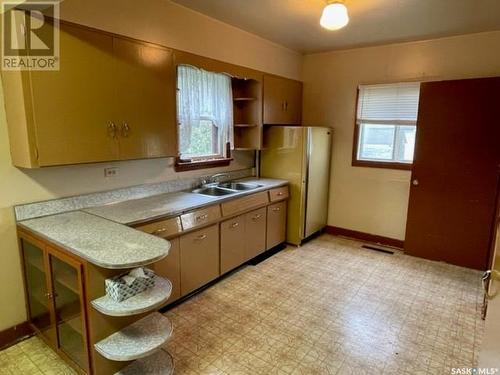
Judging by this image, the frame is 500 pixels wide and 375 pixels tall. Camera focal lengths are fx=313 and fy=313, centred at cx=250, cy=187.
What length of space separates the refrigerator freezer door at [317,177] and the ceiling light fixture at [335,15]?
57.9 inches

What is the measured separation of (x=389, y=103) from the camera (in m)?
4.02

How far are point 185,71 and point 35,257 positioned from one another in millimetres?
Result: 2057

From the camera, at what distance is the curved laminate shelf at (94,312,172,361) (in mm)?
1656

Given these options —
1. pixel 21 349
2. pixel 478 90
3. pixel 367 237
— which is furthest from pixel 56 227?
pixel 478 90

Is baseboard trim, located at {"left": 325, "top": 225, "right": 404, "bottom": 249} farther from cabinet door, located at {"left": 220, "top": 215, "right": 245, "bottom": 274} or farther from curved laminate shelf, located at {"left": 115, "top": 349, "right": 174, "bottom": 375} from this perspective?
curved laminate shelf, located at {"left": 115, "top": 349, "right": 174, "bottom": 375}

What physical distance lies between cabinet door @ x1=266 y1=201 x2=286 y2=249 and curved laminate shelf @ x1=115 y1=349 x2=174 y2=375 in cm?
197

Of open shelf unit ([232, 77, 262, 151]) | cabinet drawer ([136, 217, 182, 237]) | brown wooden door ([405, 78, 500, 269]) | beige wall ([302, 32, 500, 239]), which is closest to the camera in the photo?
cabinet drawer ([136, 217, 182, 237])

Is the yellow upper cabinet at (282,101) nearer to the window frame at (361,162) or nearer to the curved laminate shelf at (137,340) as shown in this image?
the window frame at (361,162)

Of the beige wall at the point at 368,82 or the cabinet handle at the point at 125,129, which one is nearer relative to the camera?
the cabinet handle at the point at 125,129

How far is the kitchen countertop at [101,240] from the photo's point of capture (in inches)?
63.0

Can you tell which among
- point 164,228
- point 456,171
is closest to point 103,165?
point 164,228

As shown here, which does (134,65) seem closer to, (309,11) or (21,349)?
(309,11)

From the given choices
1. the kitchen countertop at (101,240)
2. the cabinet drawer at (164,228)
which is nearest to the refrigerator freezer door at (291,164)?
the cabinet drawer at (164,228)

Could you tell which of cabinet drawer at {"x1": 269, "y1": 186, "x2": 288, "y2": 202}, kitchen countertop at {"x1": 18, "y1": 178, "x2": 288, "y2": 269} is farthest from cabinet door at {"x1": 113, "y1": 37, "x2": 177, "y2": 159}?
cabinet drawer at {"x1": 269, "y1": 186, "x2": 288, "y2": 202}
